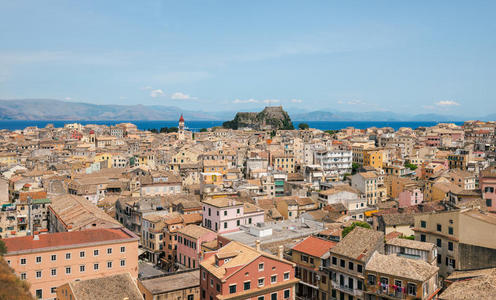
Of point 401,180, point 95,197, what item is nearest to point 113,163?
point 95,197

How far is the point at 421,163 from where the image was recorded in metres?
94.1

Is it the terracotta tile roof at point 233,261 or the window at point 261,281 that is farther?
the window at point 261,281

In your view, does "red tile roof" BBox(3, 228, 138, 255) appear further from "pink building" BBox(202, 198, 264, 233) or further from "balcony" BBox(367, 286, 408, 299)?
"balcony" BBox(367, 286, 408, 299)

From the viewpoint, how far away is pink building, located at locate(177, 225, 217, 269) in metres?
39.9

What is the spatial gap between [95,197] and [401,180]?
49986 mm

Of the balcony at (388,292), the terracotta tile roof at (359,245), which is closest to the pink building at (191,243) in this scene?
the terracotta tile roof at (359,245)

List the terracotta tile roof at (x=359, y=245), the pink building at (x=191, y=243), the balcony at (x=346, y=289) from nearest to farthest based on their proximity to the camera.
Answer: the balcony at (x=346, y=289) < the terracotta tile roof at (x=359, y=245) < the pink building at (x=191, y=243)

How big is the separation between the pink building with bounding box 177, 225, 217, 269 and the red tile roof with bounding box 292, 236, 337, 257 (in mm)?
9408

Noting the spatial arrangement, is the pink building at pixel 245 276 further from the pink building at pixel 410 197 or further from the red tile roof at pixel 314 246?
the pink building at pixel 410 197

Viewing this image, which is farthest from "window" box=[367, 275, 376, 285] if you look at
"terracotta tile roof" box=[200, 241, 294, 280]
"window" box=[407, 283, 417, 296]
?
"terracotta tile roof" box=[200, 241, 294, 280]

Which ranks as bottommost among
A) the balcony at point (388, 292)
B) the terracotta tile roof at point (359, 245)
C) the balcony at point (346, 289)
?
the balcony at point (346, 289)

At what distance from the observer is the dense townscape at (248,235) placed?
2853 cm

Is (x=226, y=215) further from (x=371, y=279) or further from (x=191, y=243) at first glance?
(x=371, y=279)

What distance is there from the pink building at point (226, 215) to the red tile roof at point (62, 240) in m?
8.79
